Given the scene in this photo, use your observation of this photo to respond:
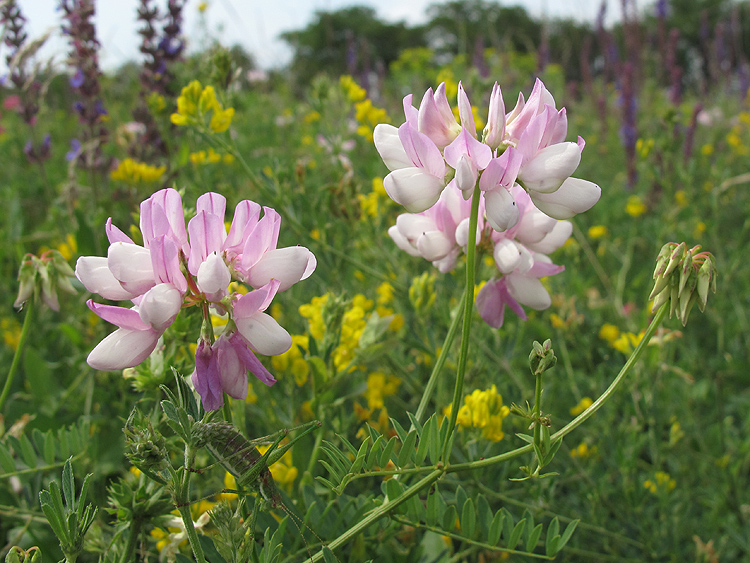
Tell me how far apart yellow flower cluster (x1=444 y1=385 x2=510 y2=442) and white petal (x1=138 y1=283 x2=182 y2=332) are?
24.9 inches

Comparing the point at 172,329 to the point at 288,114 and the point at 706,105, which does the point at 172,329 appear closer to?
the point at 288,114

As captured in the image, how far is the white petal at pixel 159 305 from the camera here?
722mm

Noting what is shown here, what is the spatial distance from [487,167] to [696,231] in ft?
8.64

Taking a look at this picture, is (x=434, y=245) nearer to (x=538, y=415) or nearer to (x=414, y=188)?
(x=414, y=188)

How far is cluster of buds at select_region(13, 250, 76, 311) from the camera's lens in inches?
44.2

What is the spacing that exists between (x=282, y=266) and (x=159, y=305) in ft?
0.54

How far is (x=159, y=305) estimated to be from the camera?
73 cm

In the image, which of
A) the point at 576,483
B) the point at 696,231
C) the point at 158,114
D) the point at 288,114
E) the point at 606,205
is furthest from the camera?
the point at 288,114

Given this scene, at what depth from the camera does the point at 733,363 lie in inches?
91.2

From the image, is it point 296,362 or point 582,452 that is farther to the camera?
point 582,452

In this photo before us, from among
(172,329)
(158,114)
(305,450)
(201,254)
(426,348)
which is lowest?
(305,450)

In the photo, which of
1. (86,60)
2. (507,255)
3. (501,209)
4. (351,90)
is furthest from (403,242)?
(86,60)

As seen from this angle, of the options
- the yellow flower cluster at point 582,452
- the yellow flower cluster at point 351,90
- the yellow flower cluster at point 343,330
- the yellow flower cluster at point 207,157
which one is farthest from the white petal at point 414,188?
the yellow flower cluster at point 351,90

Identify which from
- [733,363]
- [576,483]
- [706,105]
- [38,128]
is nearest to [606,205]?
[733,363]
